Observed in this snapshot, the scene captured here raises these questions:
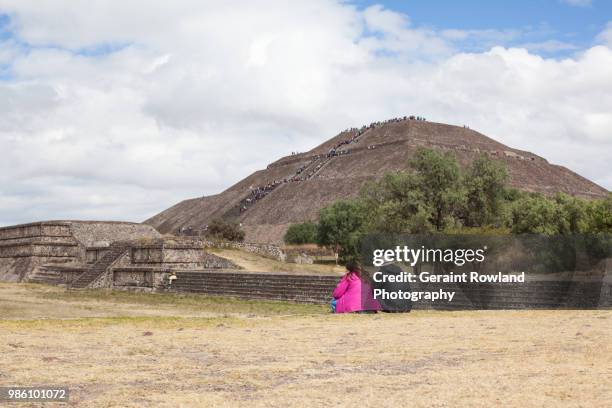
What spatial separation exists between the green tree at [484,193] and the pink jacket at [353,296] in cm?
2056

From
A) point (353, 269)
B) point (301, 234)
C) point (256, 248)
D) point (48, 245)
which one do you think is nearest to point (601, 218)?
point (256, 248)

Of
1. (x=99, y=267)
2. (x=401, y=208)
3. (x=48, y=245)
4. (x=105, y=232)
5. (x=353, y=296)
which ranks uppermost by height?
(x=401, y=208)

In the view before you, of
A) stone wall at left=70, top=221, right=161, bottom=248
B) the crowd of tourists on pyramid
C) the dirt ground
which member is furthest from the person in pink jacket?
the crowd of tourists on pyramid

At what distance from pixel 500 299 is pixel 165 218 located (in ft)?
397

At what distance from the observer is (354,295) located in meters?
17.4

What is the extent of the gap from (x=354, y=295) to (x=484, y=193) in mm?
22174

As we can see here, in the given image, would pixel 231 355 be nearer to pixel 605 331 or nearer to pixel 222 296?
pixel 605 331

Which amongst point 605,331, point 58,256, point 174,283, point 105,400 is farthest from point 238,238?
point 105,400

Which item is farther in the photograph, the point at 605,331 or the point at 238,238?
the point at 238,238

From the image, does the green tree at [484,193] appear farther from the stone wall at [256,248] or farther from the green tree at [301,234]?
the green tree at [301,234]

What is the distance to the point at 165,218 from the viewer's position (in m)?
137

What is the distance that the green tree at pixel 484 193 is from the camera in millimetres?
37406

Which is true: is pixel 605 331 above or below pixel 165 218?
below

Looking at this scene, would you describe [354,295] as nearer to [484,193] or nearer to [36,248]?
[484,193]
